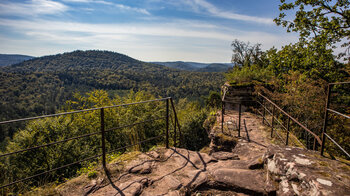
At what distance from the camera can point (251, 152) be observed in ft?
14.8

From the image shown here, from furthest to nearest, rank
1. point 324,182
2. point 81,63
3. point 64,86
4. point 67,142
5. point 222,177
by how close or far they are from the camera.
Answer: point 81,63
point 64,86
point 67,142
point 222,177
point 324,182

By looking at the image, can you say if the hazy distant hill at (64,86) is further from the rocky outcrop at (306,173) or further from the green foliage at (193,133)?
the rocky outcrop at (306,173)

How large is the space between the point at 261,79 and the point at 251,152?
5.62m

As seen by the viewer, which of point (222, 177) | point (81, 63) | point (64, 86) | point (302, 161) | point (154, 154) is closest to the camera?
point (302, 161)

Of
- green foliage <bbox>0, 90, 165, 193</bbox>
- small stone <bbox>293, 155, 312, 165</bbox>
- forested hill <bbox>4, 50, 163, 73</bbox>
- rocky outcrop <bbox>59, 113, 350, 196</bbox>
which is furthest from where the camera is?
forested hill <bbox>4, 50, 163, 73</bbox>

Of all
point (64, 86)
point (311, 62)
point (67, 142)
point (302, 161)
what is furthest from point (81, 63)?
point (302, 161)

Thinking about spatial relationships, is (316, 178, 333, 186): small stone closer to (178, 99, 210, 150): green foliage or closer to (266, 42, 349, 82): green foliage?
(266, 42, 349, 82): green foliage

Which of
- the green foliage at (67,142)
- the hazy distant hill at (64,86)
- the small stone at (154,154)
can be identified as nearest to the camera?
the small stone at (154,154)

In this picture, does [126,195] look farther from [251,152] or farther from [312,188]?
[251,152]

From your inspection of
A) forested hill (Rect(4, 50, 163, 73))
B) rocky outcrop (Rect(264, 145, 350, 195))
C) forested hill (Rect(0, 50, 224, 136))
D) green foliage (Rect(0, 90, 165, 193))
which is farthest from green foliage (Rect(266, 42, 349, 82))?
forested hill (Rect(4, 50, 163, 73))

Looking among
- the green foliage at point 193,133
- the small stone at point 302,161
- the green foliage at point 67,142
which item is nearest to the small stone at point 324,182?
the small stone at point 302,161

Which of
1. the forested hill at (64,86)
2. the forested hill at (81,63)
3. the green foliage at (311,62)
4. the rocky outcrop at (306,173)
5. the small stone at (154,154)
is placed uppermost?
the forested hill at (81,63)

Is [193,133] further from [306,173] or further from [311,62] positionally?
[306,173]

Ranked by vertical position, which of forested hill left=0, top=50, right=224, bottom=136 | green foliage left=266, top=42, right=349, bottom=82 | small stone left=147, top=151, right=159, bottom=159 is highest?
green foliage left=266, top=42, right=349, bottom=82
